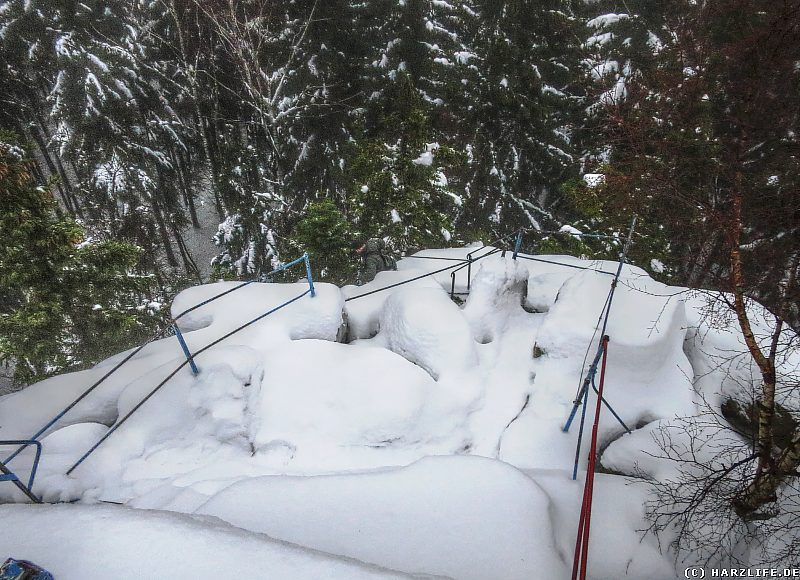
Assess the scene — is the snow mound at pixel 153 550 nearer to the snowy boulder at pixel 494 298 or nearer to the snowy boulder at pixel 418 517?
the snowy boulder at pixel 418 517

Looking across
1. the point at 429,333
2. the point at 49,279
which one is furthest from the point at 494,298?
the point at 49,279

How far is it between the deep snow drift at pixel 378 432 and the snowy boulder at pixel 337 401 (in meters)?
0.03

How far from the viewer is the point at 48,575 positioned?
9.15ft

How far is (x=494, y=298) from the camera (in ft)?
27.4

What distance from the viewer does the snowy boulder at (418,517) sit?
3.96m

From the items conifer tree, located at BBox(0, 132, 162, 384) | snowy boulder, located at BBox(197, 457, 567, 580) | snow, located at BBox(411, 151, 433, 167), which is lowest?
snowy boulder, located at BBox(197, 457, 567, 580)

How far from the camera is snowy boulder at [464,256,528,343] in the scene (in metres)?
8.09

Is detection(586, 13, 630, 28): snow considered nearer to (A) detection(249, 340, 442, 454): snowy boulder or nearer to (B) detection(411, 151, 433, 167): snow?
(B) detection(411, 151, 433, 167): snow

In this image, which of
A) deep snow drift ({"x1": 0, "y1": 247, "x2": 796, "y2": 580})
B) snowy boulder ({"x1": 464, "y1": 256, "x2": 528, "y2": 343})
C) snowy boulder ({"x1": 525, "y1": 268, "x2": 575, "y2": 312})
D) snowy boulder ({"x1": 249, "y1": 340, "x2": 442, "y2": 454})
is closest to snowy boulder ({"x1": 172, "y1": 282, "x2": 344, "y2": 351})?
deep snow drift ({"x1": 0, "y1": 247, "x2": 796, "y2": 580})

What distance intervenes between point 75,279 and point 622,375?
1231 cm

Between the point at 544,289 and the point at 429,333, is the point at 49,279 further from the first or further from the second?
the point at 544,289

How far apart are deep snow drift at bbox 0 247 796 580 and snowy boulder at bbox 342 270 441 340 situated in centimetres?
5

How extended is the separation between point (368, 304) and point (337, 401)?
3.00 metres

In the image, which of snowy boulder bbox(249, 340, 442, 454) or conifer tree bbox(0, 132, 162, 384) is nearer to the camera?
snowy boulder bbox(249, 340, 442, 454)
